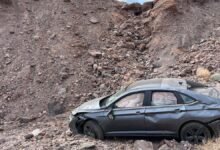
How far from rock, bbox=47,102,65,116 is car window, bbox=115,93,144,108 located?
483cm

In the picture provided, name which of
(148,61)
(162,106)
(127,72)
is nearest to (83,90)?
(127,72)

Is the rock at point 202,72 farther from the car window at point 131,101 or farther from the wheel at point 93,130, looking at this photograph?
the wheel at point 93,130

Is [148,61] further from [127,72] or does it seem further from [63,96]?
[63,96]

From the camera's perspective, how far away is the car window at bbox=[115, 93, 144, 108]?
34.1 feet

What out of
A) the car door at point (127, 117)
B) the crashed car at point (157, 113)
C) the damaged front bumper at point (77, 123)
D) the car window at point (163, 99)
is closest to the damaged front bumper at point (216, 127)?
the crashed car at point (157, 113)

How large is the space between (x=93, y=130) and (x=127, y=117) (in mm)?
1031

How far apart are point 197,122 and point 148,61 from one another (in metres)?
8.20

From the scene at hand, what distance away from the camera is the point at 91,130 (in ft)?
35.6

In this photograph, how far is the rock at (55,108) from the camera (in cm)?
1496

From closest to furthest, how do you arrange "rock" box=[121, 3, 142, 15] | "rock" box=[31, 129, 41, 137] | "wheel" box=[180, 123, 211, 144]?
"wheel" box=[180, 123, 211, 144]
"rock" box=[31, 129, 41, 137]
"rock" box=[121, 3, 142, 15]

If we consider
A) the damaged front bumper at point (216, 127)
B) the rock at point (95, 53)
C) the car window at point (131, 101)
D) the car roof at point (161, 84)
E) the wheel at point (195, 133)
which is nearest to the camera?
the damaged front bumper at point (216, 127)

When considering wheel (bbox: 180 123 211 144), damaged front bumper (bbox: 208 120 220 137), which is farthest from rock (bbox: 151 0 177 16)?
damaged front bumper (bbox: 208 120 220 137)

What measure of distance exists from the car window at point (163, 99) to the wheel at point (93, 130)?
1534 millimetres

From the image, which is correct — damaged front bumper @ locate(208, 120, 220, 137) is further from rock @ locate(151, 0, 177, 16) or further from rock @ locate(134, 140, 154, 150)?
rock @ locate(151, 0, 177, 16)
